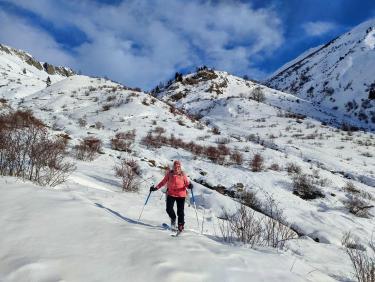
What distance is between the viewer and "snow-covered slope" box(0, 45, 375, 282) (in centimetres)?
396

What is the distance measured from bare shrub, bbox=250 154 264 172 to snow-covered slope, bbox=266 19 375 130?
21.9 meters

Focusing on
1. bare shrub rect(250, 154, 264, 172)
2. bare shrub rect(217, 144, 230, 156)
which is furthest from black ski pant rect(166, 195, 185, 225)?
bare shrub rect(217, 144, 230, 156)

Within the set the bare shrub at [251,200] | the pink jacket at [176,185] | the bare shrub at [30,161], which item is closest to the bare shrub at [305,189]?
the bare shrub at [251,200]

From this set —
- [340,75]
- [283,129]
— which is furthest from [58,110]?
[340,75]

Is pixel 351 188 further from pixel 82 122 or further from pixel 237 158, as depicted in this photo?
pixel 82 122

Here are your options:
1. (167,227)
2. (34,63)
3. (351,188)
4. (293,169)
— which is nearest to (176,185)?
(167,227)

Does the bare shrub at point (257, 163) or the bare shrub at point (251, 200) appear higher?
the bare shrub at point (257, 163)

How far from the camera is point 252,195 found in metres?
11.8

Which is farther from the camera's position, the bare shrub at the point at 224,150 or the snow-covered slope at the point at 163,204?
the bare shrub at the point at 224,150

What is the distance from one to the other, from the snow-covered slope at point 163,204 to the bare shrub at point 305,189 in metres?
0.22

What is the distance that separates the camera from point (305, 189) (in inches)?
525

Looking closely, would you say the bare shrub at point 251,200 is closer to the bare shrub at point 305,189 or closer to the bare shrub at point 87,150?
the bare shrub at point 305,189

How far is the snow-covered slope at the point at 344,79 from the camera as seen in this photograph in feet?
139

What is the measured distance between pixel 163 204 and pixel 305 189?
18.5ft
